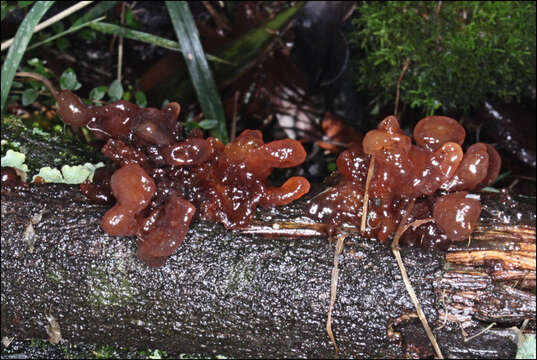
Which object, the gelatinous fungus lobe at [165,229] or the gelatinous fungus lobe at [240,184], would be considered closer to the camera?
the gelatinous fungus lobe at [165,229]

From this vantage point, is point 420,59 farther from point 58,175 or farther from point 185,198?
point 58,175

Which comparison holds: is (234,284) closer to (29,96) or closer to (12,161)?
(12,161)

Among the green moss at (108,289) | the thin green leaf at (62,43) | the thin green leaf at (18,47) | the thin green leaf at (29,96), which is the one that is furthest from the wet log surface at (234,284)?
the thin green leaf at (62,43)

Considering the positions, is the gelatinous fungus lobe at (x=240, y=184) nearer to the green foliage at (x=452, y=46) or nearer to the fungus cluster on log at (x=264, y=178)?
the fungus cluster on log at (x=264, y=178)

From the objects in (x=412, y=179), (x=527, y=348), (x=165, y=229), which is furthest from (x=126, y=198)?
(x=527, y=348)

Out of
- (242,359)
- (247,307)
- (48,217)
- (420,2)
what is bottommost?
(242,359)

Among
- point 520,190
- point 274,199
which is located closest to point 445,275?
point 274,199

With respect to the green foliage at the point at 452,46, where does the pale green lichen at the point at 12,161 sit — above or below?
below
